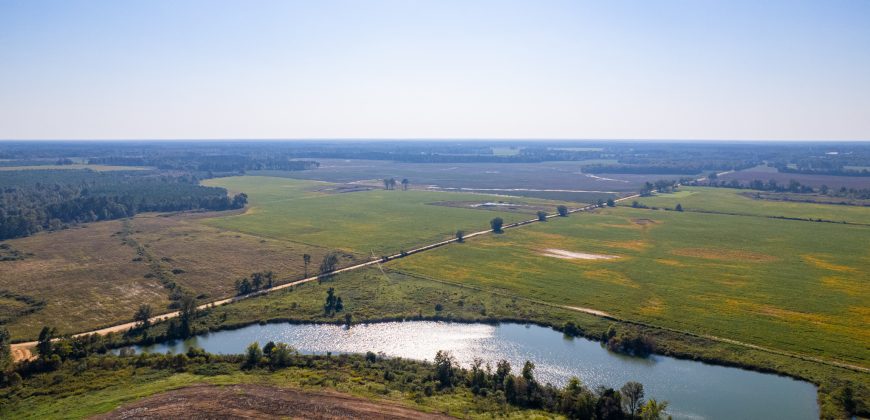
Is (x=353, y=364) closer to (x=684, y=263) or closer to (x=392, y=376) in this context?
(x=392, y=376)

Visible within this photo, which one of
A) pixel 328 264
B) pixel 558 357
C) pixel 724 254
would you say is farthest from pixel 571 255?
pixel 558 357

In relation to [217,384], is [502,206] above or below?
below

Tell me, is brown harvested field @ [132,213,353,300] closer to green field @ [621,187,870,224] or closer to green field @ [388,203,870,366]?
green field @ [388,203,870,366]

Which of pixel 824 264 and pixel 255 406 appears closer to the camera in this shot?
pixel 255 406

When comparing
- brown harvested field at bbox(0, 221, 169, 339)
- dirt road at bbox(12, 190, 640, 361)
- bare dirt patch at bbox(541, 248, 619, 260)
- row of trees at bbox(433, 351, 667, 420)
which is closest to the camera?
row of trees at bbox(433, 351, 667, 420)

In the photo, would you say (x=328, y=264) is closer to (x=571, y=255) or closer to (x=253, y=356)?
(x=253, y=356)

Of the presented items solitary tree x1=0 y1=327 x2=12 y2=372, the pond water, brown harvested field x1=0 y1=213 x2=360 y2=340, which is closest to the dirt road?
solitary tree x1=0 y1=327 x2=12 y2=372

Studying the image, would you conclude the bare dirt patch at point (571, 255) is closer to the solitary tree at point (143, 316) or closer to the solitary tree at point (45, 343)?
the solitary tree at point (143, 316)
